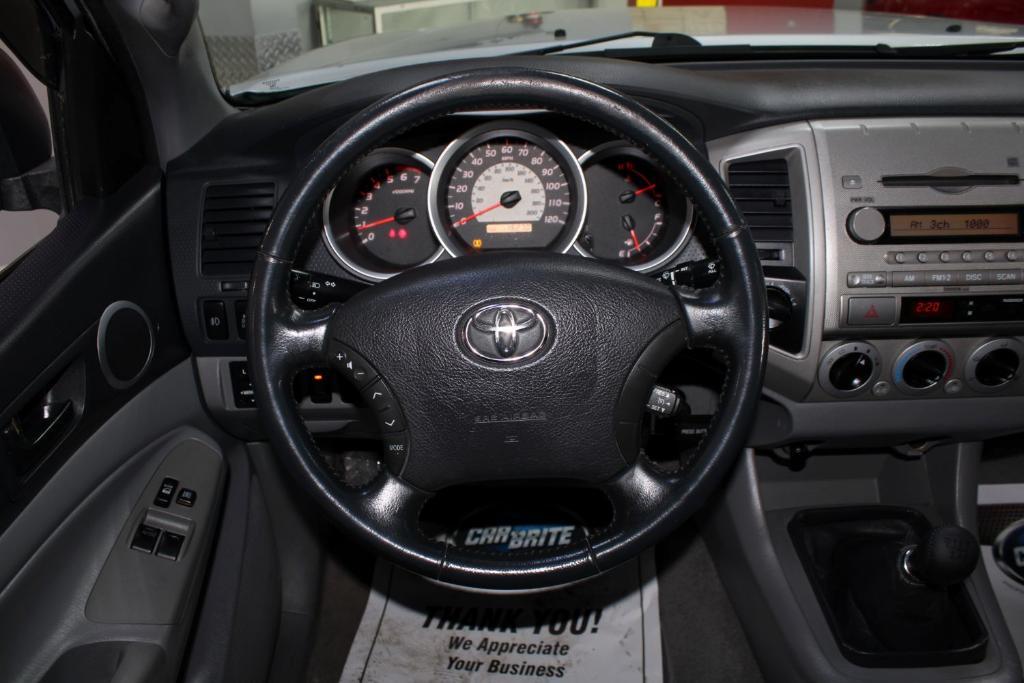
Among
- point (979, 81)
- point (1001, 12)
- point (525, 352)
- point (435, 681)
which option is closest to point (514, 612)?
point (435, 681)

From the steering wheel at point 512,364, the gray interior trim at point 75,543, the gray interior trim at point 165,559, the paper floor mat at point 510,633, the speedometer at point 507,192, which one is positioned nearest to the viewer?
the steering wheel at point 512,364

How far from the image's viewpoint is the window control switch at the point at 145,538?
4.61ft

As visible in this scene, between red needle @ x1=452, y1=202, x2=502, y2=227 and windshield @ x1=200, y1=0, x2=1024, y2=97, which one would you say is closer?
red needle @ x1=452, y1=202, x2=502, y2=227

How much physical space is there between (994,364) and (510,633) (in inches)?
44.8

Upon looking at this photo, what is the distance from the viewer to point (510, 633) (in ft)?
6.37

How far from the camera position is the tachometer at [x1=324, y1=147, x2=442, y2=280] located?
1488 mm

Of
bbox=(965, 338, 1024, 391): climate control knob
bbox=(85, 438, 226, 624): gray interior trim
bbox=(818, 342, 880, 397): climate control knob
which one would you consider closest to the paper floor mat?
bbox=(85, 438, 226, 624): gray interior trim

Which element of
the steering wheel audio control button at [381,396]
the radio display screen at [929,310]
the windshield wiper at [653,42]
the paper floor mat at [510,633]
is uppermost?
the windshield wiper at [653,42]

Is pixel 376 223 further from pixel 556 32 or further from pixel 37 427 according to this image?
pixel 37 427

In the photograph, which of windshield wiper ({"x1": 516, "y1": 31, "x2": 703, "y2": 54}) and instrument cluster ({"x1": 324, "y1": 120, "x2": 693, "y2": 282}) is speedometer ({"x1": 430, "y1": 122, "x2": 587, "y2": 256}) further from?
windshield wiper ({"x1": 516, "y1": 31, "x2": 703, "y2": 54})

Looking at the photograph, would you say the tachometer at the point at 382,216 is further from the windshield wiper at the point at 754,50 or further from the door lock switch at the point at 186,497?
the door lock switch at the point at 186,497

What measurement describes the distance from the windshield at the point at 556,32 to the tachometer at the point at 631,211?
0.89ft

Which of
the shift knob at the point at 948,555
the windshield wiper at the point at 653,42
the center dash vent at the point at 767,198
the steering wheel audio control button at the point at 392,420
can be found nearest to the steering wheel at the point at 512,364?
the steering wheel audio control button at the point at 392,420

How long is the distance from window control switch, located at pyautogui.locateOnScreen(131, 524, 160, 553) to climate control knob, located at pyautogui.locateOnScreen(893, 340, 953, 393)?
4.23 feet
